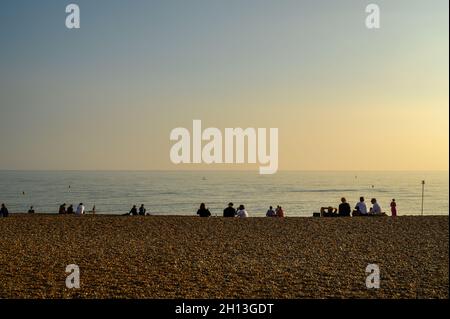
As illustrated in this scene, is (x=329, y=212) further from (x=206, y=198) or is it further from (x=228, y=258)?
(x=206, y=198)

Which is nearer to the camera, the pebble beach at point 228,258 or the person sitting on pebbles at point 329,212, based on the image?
the pebble beach at point 228,258

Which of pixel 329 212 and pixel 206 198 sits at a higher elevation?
pixel 329 212

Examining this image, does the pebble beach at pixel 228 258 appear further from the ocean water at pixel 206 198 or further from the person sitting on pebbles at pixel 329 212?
the ocean water at pixel 206 198

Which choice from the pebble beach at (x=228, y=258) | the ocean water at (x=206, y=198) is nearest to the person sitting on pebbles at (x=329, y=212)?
the pebble beach at (x=228, y=258)

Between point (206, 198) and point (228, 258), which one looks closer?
point (228, 258)

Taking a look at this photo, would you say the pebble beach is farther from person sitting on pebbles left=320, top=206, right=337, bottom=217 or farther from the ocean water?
the ocean water

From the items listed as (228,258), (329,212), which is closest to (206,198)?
(329,212)

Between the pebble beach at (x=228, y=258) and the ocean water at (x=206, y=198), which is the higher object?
the pebble beach at (x=228, y=258)

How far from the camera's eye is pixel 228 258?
46.6 feet

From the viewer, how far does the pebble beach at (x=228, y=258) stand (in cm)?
1068

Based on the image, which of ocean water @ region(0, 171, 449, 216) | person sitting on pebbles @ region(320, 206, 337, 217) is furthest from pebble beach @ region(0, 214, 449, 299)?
ocean water @ region(0, 171, 449, 216)

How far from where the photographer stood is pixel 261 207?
6738 cm
